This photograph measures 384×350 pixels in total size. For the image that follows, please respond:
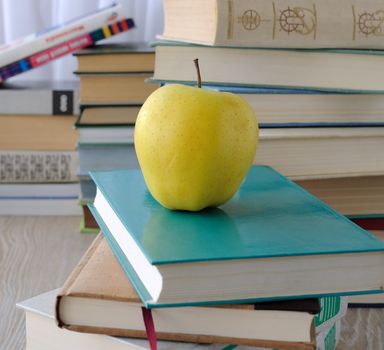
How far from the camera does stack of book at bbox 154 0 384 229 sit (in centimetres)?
81

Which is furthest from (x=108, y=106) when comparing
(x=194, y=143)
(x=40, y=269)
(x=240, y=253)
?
(x=240, y=253)

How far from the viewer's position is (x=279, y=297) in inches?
22.9

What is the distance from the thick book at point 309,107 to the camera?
83cm

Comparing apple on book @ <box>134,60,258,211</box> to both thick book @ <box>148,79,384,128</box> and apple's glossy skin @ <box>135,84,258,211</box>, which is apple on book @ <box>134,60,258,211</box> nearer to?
apple's glossy skin @ <box>135,84,258,211</box>

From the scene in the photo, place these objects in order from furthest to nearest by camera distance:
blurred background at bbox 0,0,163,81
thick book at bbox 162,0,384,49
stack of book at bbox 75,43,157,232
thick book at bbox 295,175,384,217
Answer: blurred background at bbox 0,0,163,81
stack of book at bbox 75,43,157,232
thick book at bbox 295,175,384,217
thick book at bbox 162,0,384,49

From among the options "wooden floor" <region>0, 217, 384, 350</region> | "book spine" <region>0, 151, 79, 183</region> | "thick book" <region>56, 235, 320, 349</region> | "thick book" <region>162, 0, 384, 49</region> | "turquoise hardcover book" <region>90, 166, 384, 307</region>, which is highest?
"thick book" <region>162, 0, 384, 49</region>

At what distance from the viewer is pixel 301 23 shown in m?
0.81

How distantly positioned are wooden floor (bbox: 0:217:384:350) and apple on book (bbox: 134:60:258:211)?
0.70ft

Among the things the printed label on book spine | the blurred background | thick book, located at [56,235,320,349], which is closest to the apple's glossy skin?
thick book, located at [56,235,320,349]

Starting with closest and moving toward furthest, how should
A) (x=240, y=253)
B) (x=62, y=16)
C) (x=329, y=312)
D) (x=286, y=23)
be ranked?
(x=240, y=253) < (x=329, y=312) < (x=286, y=23) < (x=62, y=16)

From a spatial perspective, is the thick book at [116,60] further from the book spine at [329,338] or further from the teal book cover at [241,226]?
the book spine at [329,338]

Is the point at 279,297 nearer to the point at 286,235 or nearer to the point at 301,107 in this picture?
the point at 286,235

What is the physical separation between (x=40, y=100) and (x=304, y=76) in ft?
1.68

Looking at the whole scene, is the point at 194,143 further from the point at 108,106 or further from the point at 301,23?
the point at 108,106
